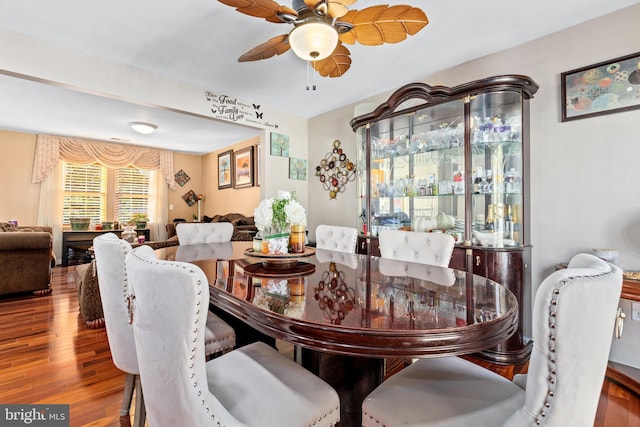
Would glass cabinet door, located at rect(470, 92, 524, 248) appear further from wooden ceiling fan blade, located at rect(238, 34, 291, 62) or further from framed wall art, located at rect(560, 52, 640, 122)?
wooden ceiling fan blade, located at rect(238, 34, 291, 62)

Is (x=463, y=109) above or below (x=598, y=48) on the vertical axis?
below

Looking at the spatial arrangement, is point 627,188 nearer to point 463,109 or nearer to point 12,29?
point 463,109

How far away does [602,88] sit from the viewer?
6.86 feet

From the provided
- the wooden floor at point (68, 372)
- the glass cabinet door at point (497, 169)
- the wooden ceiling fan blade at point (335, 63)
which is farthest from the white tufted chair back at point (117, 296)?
the glass cabinet door at point (497, 169)

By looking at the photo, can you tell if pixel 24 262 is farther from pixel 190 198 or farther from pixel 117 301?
pixel 190 198

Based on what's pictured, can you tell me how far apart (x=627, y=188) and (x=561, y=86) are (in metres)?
0.86

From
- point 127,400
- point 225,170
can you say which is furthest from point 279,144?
point 127,400

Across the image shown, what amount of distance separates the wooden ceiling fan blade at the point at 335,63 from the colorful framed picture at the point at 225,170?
15.1 feet

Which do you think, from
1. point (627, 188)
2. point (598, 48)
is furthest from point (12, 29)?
point (627, 188)

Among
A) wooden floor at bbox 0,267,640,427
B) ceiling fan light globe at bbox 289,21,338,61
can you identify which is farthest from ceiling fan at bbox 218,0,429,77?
wooden floor at bbox 0,267,640,427

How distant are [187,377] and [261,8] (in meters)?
1.65

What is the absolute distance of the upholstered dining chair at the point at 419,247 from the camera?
1.85 metres

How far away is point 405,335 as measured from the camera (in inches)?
29.5

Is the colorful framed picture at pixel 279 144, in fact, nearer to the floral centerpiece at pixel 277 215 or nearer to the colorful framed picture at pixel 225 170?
the floral centerpiece at pixel 277 215
